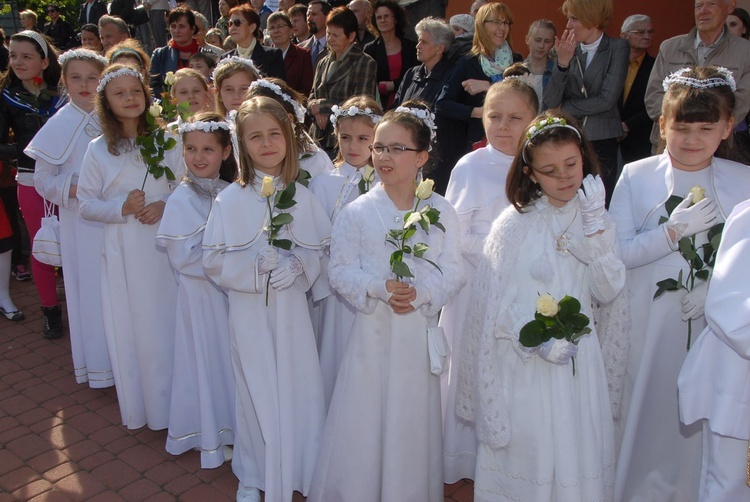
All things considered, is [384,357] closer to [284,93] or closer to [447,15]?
[284,93]

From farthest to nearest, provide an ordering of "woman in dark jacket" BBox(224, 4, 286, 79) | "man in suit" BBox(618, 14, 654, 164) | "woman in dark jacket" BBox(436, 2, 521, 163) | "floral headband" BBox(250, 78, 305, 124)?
1. "woman in dark jacket" BBox(224, 4, 286, 79)
2. "man in suit" BBox(618, 14, 654, 164)
3. "woman in dark jacket" BBox(436, 2, 521, 163)
4. "floral headband" BBox(250, 78, 305, 124)

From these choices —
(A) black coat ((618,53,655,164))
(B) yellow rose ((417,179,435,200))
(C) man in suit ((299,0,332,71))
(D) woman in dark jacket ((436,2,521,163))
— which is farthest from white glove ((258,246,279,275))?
(C) man in suit ((299,0,332,71))

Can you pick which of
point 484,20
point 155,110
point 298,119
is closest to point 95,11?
point 484,20

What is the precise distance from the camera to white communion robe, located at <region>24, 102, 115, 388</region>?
5.12 meters

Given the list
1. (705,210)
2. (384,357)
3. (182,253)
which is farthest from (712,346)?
(182,253)

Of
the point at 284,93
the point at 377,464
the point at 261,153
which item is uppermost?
the point at 284,93

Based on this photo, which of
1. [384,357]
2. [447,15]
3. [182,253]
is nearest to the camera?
[384,357]

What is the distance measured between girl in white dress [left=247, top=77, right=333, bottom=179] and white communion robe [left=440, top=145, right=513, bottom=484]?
1.04 m

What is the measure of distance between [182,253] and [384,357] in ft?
4.75

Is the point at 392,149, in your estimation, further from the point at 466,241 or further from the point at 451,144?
the point at 451,144

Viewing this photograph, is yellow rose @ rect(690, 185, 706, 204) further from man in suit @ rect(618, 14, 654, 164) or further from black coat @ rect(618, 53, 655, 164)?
black coat @ rect(618, 53, 655, 164)

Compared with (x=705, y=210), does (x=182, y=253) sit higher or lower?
lower

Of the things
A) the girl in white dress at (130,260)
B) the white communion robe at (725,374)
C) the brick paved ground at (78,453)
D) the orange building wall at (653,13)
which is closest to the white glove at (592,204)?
the white communion robe at (725,374)

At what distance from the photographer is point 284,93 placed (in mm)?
4586
